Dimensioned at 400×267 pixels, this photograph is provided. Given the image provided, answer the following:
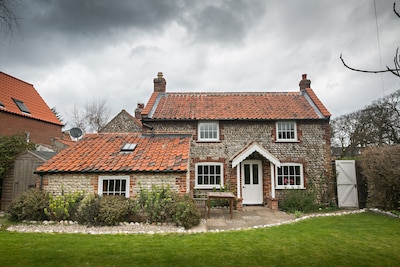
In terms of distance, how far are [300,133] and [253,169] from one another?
376 cm

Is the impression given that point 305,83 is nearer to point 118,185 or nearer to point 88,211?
point 118,185

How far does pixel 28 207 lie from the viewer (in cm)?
932

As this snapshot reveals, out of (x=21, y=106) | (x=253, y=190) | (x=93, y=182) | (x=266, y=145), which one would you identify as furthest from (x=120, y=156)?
(x=21, y=106)

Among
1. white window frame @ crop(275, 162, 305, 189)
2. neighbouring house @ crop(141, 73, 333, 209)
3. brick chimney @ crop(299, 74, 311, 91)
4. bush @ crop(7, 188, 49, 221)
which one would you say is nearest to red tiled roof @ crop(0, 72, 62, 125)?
bush @ crop(7, 188, 49, 221)

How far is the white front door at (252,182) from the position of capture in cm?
1388

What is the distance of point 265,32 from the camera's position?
12227mm

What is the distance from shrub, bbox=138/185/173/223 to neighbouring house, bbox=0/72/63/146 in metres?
14.2

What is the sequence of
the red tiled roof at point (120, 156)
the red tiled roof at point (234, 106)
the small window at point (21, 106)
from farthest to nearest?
the small window at point (21, 106) < the red tiled roof at point (234, 106) < the red tiled roof at point (120, 156)

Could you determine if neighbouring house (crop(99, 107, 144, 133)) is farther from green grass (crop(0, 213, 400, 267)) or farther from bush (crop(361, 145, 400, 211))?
bush (crop(361, 145, 400, 211))

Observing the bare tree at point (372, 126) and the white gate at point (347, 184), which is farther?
the bare tree at point (372, 126)

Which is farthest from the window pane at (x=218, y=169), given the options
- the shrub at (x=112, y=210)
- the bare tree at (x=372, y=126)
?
the bare tree at (x=372, y=126)

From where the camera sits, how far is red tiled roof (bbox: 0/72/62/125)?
750 inches

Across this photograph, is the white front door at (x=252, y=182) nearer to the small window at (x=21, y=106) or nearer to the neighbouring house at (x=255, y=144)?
the neighbouring house at (x=255, y=144)

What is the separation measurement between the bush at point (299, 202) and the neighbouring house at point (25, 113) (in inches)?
767
